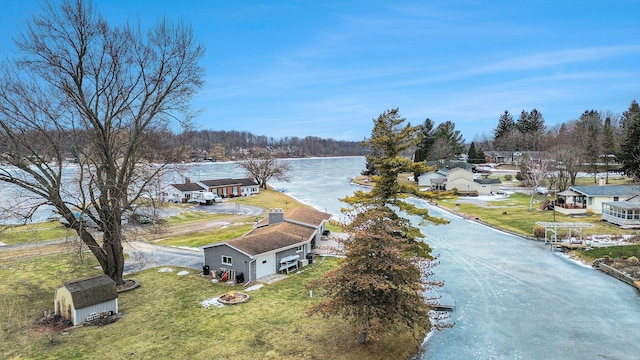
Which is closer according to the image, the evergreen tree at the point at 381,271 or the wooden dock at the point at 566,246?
the evergreen tree at the point at 381,271

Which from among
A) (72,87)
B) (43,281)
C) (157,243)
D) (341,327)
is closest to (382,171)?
(341,327)

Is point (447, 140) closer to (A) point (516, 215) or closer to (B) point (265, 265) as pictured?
(A) point (516, 215)

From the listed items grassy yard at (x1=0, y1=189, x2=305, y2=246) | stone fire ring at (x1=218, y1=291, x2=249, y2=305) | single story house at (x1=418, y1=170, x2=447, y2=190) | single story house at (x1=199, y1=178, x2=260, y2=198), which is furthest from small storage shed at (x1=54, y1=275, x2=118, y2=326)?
single story house at (x1=418, y1=170, x2=447, y2=190)

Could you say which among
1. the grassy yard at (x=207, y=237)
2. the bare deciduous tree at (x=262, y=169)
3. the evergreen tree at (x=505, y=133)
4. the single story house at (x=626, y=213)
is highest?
the evergreen tree at (x=505, y=133)

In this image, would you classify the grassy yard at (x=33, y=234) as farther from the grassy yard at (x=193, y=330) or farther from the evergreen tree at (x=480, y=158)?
the evergreen tree at (x=480, y=158)

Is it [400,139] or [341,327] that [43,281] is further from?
[400,139]

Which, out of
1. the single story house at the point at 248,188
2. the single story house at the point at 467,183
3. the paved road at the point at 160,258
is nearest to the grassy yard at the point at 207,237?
the paved road at the point at 160,258
